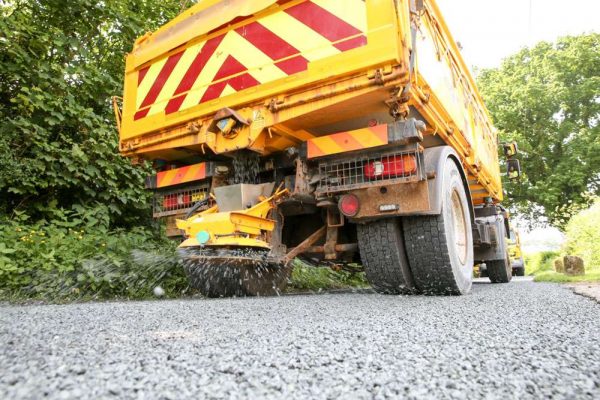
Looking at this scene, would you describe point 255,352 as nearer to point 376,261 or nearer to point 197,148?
point 376,261

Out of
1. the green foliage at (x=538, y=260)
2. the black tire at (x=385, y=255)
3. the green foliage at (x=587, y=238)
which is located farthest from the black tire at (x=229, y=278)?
the green foliage at (x=538, y=260)

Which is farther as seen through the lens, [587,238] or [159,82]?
[587,238]

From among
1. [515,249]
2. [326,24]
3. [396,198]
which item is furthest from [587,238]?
[326,24]

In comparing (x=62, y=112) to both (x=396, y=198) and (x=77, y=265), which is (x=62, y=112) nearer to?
(x=77, y=265)

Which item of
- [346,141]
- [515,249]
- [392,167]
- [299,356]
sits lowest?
[299,356]

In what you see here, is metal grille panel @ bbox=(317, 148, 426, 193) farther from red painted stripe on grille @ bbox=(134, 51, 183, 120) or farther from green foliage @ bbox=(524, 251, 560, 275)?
green foliage @ bbox=(524, 251, 560, 275)

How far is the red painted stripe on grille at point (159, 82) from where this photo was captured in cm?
369

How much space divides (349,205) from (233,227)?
837mm

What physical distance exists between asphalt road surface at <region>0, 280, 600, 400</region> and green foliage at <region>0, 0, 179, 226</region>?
3.18 meters

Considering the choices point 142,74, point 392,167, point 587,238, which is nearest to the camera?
point 392,167

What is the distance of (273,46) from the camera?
311 cm

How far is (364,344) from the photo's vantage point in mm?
1424

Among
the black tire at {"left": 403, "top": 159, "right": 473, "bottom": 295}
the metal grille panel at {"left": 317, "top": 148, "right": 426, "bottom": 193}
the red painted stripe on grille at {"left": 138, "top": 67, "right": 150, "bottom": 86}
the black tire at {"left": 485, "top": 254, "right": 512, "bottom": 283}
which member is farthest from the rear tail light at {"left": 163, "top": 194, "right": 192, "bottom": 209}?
the black tire at {"left": 485, "top": 254, "right": 512, "bottom": 283}

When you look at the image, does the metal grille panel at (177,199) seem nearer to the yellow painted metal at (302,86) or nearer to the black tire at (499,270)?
the yellow painted metal at (302,86)
